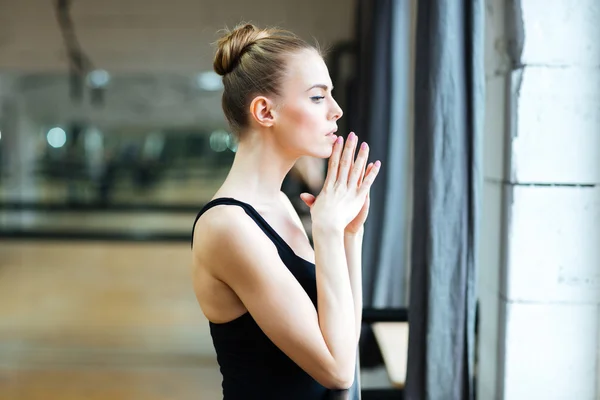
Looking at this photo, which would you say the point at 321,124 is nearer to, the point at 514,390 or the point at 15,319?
the point at 514,390

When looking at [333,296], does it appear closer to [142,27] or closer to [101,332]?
[101,332]

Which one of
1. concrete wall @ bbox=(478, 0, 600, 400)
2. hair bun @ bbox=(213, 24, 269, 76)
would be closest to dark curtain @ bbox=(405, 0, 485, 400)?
concrete wall @ bbox=(478, 0, 600, 400)

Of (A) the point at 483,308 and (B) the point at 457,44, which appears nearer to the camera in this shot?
(B) the point at 457,44

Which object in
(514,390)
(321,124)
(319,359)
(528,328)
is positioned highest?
(321,124)

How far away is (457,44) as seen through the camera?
1818mm

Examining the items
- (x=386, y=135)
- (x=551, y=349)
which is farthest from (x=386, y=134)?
(x=551, y=349)

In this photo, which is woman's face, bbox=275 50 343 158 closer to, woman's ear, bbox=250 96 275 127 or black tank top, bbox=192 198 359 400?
woman's ear, bbox=250 96 275 127

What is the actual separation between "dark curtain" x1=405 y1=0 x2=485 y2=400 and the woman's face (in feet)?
2.64

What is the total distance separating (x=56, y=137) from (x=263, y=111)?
8.49 meters

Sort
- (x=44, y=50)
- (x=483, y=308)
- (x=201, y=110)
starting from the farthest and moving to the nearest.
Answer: (x=201, y=110) → (x=44, y=50) → (x=483, y=308)

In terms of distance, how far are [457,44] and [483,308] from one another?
0.77 m

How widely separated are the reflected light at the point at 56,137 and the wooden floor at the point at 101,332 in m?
1.84

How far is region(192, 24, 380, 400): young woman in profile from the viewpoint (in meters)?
0.99

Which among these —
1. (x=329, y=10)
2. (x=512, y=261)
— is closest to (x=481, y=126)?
(x=512, y=261)
